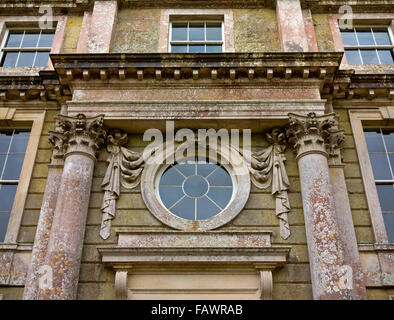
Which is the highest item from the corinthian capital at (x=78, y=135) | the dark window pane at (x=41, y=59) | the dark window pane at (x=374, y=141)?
the dark window pane at (x=41, y=59)

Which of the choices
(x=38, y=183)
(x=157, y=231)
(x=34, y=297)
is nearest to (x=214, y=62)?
(x=157, y=231)

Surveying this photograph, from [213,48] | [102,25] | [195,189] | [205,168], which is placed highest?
[102,25]

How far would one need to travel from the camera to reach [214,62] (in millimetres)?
11180

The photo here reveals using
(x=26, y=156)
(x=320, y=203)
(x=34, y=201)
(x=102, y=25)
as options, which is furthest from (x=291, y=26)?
(x=34, y=201)

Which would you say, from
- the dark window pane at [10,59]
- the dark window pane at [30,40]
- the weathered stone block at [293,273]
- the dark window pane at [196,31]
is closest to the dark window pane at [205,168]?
the weathered stone block at [293,273]

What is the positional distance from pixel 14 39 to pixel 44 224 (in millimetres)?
6831

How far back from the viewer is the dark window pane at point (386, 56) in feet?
41.9

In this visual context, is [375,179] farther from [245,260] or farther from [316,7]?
[316,7]

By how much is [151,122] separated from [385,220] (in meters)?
5.95

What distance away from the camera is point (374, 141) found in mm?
11398

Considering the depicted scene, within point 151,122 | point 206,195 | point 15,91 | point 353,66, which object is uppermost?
point 353,66

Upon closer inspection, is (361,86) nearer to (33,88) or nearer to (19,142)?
(33,88)

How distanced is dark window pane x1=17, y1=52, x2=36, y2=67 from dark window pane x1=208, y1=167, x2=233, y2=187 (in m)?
6.54

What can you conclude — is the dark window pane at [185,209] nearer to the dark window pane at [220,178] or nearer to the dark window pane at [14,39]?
the dark window pane at [220,178]
